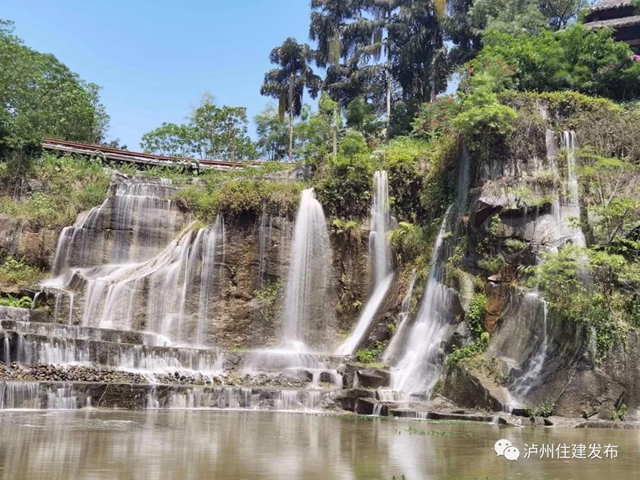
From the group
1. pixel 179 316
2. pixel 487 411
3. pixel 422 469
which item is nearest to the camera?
pixel 422 469

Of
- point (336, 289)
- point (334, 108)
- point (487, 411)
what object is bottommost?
point (487, 411)

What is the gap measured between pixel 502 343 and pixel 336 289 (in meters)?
6.97

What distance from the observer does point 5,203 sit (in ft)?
77.6

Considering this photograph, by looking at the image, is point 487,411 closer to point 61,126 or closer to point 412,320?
point 412,320

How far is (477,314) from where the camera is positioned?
49.1 ft

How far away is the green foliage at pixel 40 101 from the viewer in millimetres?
26680

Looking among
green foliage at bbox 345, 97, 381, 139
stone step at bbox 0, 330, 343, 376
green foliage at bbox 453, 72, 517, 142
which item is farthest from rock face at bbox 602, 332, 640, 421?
green foliage at bbox 345, 97, 381, 139

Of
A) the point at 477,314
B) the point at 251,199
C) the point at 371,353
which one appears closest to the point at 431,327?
the point at 477,314

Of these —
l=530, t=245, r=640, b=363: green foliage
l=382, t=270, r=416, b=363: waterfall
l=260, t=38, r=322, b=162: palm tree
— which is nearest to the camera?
l=530, t=245, r=640, b=363: green foliage

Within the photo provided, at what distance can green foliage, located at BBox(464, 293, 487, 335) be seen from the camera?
583 inches

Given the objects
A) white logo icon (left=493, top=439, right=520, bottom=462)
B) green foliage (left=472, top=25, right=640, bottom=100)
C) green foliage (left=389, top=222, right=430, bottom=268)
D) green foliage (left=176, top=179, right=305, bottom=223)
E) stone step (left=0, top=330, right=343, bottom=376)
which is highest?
green foliage (left=472, top=25, right=640, bottom=100)

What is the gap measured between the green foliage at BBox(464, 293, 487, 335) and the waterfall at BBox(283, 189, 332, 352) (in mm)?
5673

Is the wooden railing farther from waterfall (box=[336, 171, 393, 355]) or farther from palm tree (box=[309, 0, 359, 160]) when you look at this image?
palm tree (box=[309, 0, 359, 160])

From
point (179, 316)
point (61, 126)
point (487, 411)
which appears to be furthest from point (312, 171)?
point (61, 126)
